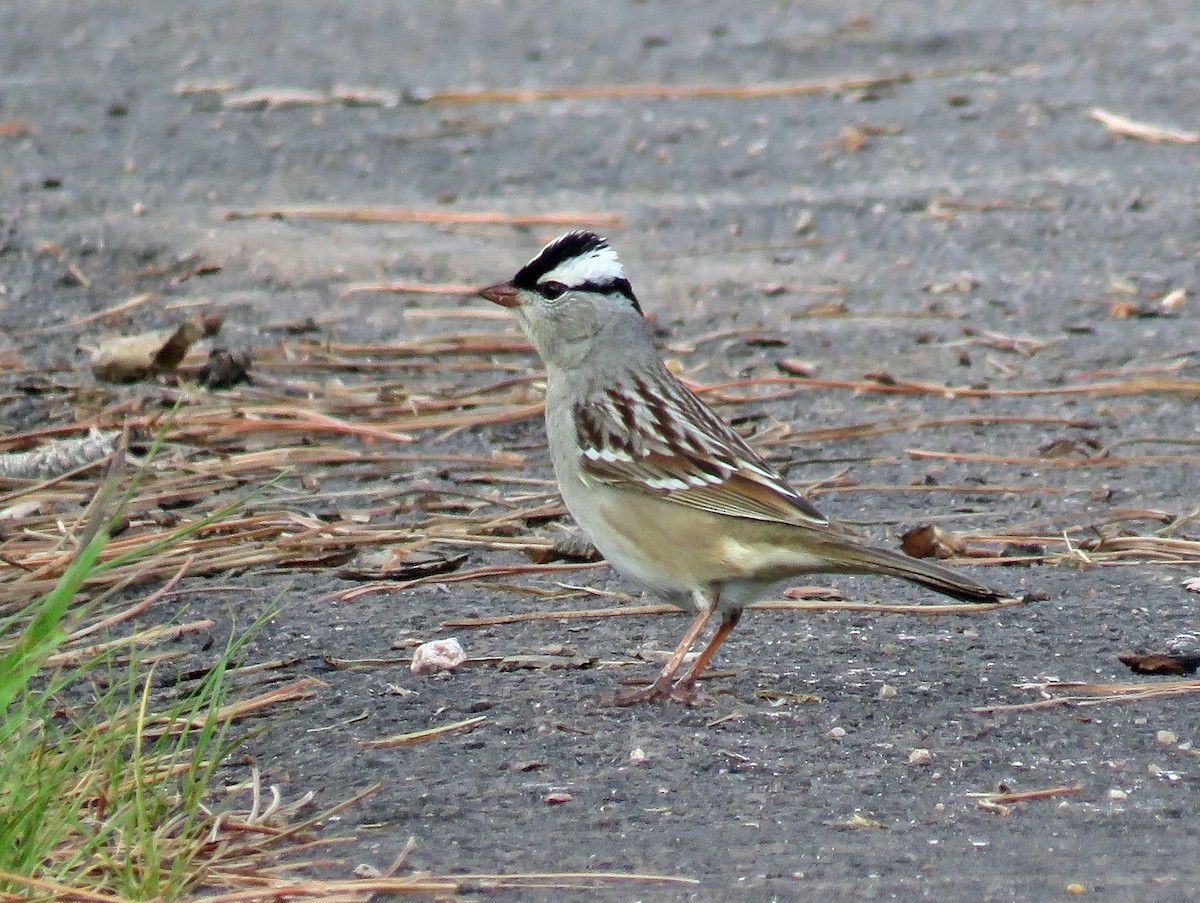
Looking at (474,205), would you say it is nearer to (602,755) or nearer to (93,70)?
(93,70)

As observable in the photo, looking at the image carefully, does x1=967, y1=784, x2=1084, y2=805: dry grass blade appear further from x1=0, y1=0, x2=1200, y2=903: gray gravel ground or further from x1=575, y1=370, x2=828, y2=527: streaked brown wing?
x1=575, y1=370, x2=828, y2=527: streaked brown wing

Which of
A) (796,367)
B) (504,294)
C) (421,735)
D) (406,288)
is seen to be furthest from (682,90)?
(421,735)

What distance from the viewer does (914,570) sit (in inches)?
159

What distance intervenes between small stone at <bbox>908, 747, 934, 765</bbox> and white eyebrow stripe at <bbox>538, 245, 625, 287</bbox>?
1.81m

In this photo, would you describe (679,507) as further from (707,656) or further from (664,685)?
(664,685)

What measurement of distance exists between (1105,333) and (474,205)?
362 centimetres

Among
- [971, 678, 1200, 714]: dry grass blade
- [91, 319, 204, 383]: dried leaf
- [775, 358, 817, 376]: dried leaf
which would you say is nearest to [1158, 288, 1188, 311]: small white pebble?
[775, 358, 817, 376]: dried leaf

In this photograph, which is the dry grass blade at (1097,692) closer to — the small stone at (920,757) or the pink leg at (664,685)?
the small stone at (920,757)

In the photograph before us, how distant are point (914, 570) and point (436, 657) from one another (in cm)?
118

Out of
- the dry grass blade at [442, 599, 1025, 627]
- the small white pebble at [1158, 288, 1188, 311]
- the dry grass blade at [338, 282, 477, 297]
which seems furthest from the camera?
the dry grass blade at [338, 282, 477, 297]

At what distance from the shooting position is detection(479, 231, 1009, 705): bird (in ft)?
13.8

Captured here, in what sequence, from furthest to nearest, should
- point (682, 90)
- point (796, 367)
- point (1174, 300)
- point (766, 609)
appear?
point (682, 90), point (1174, 300), point (796, 367), point (766, 609)

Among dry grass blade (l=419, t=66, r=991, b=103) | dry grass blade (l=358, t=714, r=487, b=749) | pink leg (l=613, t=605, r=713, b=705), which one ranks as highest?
dry grass blade (l=419, t=66, r=991, b=103)

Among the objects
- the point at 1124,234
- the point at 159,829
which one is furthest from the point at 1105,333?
the point at 159,829
